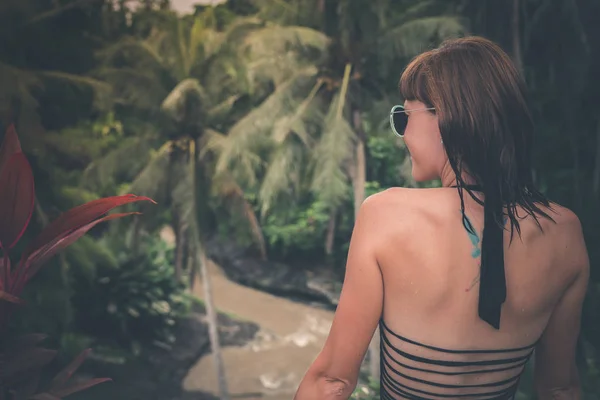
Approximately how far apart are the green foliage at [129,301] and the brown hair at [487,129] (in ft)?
47.0

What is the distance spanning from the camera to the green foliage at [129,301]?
49.5ft

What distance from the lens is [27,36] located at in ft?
31.6

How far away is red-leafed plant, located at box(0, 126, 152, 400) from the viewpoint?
53.9 inches

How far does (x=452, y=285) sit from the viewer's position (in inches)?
45.0

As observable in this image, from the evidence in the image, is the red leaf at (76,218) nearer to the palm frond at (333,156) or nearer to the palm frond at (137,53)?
the palm frond at (333,156)

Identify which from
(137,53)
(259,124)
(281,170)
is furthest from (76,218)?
(137,53)

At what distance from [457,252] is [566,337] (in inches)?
15.8

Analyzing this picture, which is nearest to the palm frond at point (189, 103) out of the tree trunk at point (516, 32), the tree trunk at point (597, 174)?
the tree trunk at point (516, 32)

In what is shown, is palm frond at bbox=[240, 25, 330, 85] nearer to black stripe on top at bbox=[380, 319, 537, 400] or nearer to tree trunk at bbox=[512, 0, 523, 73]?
tree trunk at bbox=[512, 0, 523, 73]

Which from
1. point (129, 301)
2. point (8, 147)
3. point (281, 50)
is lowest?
point (129, 301)

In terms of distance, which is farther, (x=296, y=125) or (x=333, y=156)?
(x=296, y=125)

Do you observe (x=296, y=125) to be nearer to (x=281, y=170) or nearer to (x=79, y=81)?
(x=281, y=170)

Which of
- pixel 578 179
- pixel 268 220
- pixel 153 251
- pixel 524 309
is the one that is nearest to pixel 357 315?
pixel 524 309

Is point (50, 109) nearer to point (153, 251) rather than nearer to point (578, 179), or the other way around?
point (153, 251)
